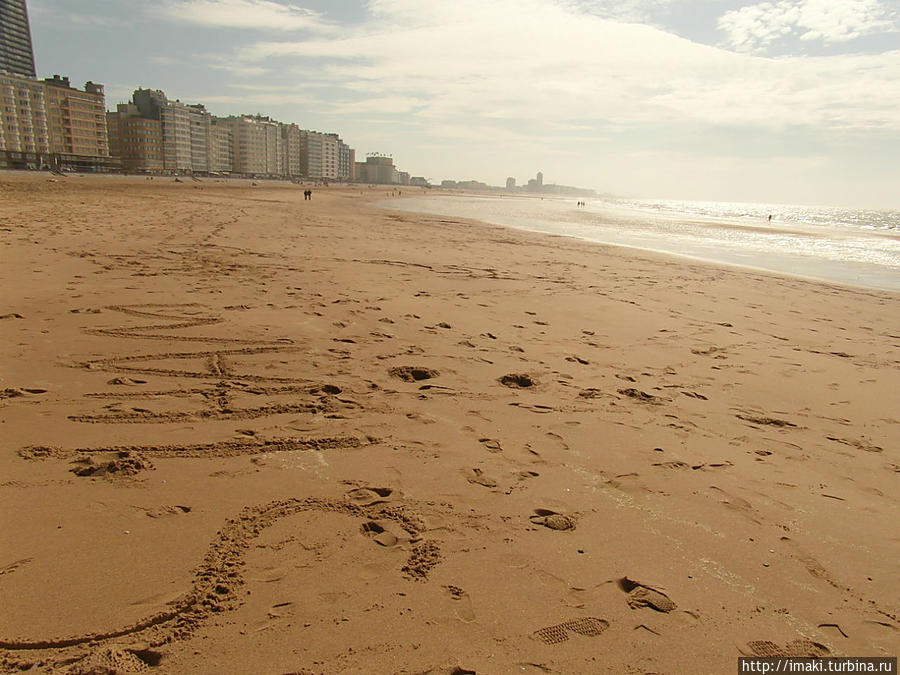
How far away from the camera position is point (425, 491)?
9.33 feet

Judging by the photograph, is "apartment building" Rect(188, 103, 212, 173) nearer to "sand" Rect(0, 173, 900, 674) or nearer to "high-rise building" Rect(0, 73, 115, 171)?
"high-rise building" Rect(0, 73, 115, 171)

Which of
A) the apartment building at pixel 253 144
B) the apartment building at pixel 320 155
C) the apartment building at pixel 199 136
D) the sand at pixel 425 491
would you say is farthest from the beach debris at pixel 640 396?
the apartment building at pixel 320 155

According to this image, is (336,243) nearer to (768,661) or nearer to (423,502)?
(423,502)

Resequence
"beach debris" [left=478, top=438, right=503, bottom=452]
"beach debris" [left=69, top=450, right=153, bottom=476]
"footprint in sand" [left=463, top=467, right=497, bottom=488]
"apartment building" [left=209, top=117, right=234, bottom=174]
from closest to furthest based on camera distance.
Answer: "beach debris" [left=69, top=450, right=153, bottom=476]
"footprint in sand" [left=463, top=467, right=497, bottom=488]
"beach debris" [left=478, top=438, right=503, bottom=452]
"apartment building" [left=209, top=117, right=234, bottom=174]

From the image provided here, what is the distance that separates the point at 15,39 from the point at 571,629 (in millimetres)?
179246

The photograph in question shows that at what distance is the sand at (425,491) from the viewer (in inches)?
75.2

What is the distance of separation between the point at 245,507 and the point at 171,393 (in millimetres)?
1716

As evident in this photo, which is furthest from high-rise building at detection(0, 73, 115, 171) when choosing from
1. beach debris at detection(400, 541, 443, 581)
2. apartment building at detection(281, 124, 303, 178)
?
beach debris at detection(400, 541, 443, 581)

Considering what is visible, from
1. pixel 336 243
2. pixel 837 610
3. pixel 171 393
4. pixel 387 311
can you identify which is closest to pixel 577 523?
pixel 837 610

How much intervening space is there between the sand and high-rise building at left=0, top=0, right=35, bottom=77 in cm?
16399

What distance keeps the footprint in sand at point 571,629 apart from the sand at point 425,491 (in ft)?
0.03

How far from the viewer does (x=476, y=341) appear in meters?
5.63

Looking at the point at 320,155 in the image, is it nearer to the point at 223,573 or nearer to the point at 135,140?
the point at 135,140

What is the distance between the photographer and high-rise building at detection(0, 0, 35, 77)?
4764 inches
